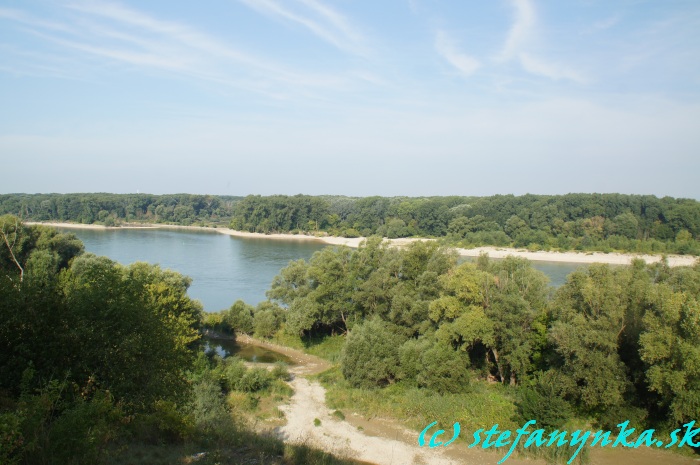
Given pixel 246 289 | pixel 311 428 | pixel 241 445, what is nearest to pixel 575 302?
pixel 311 428

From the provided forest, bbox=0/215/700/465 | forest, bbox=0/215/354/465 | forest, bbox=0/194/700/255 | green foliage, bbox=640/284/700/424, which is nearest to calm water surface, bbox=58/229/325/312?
forest, bbox=0/215/700/465

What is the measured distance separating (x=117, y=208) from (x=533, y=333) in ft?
328

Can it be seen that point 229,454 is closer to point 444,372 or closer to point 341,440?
point 341,440

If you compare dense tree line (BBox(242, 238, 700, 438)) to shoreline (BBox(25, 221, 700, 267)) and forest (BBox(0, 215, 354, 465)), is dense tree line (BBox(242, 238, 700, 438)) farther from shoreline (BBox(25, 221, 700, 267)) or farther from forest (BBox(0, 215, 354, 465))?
shoreline (BBox(25, 221, 700, 267))

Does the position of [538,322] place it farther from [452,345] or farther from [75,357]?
[75,357]

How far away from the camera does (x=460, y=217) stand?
73062 mm

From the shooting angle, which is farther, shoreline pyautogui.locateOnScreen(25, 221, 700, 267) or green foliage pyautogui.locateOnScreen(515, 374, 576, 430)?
shoreline pyautogui.locateOnScreen(25, 221, 700, 267)

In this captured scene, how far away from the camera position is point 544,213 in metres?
69.6

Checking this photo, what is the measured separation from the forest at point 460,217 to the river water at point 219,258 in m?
9.56

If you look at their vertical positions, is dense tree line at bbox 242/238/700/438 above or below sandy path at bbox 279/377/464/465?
above

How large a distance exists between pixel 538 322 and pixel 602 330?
318 cm

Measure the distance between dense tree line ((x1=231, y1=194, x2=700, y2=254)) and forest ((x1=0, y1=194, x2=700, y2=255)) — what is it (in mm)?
116

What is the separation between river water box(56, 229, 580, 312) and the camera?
37.9 metres

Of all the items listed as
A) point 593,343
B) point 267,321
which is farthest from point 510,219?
point 593,343
